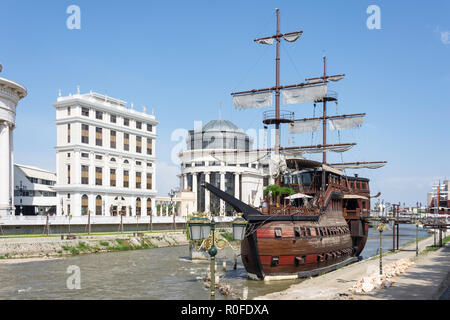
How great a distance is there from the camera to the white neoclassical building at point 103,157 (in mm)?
81062

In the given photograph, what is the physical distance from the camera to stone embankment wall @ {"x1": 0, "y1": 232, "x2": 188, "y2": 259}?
44481 millimetres

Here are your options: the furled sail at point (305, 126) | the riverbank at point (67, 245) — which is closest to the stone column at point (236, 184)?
the furled sail at point (305, 126)

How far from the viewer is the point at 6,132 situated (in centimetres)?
6575

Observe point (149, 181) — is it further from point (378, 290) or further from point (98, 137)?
point (378, 290)

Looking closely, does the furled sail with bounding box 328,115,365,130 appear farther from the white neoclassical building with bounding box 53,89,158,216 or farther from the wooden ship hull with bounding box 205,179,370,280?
the white neoclassical building with bounding box 53,89,158,216

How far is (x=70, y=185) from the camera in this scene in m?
80.6

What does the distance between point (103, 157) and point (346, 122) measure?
45.7m

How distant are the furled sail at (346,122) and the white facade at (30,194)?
4965 cm

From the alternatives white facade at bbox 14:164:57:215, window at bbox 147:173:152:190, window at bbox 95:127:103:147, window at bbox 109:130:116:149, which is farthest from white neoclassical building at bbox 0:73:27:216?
window at bbox 147:173:152:190

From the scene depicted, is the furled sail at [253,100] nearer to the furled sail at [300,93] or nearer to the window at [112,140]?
the furled sail at [300,93]

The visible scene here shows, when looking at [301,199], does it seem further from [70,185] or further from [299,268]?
[70,185]

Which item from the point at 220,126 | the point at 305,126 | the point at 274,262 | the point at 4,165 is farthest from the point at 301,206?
the point at 220,126
